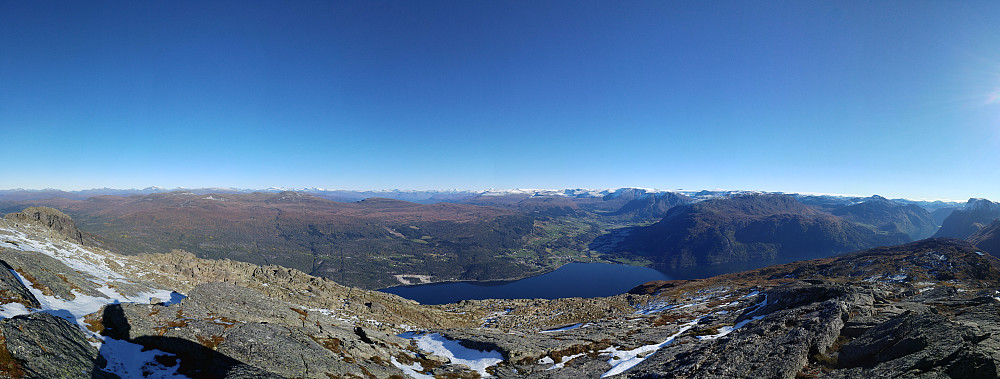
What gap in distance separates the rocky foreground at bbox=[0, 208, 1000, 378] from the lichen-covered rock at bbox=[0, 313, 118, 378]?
71 millimetres

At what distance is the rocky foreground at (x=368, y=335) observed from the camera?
1706cm

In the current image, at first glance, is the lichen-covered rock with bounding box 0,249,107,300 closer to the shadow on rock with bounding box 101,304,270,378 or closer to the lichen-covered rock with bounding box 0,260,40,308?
the lichen-covered rock with bounding box 0,260,40,308

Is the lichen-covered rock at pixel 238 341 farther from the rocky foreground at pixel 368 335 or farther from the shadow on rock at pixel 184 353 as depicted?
the rocky foreground at pixel 368 335

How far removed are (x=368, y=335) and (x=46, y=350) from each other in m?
25.2

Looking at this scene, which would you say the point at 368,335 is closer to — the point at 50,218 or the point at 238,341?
the point at 238,341

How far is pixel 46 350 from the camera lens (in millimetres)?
13414

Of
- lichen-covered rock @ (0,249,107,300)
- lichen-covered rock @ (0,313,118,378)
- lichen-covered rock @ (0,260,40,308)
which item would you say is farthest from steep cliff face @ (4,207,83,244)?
lichen-covered rock @ (0,313,118,378)

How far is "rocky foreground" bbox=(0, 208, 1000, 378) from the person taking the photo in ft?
56.0

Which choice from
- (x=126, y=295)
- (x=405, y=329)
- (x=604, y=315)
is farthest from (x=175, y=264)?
(x=604, y=315)

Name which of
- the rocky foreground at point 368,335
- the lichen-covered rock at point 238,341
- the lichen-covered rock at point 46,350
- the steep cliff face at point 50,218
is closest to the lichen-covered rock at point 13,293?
the rocky foreground at point 368,335

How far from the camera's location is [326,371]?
23.8 m

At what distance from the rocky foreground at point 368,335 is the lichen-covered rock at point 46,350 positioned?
7 cm

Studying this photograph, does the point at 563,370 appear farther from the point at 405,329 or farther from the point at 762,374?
the point at 405,329

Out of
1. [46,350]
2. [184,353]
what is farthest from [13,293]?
[46,350]
